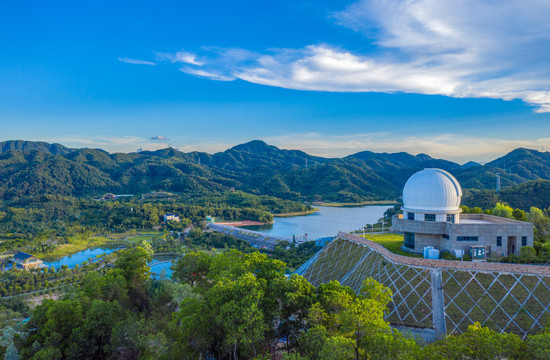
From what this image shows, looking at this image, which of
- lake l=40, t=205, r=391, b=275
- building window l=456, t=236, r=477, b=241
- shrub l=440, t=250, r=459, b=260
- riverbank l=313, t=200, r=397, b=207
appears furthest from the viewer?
riverbank l=313, t=200, r=397, b=207

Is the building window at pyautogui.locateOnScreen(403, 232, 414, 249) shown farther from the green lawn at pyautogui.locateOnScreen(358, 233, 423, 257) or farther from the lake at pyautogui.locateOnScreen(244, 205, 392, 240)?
the lake at pyautogui.locateOnScreen(244, 205, 392, 240)

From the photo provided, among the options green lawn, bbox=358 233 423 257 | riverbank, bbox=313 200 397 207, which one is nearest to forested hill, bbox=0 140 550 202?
riverbank, bbox=313 200 397 207

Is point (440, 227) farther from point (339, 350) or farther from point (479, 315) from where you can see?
point (339, 350)

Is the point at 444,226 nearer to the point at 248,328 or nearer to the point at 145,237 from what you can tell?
the point at 248,328

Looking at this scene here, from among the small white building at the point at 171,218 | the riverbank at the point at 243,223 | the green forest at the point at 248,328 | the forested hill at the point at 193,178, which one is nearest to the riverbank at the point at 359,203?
the forested hill at the point at 193,178

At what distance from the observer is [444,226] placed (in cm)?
2191

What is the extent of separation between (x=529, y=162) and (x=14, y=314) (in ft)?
503

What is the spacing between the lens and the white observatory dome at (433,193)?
22797 mm

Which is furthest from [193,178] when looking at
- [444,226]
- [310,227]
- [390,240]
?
[444,226]

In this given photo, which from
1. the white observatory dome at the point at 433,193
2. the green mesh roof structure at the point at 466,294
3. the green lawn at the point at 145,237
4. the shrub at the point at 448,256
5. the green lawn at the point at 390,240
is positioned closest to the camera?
the green mesh roof structure at the point at 466,294

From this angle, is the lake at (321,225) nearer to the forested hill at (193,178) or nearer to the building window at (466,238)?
the forested hill at (193,178)

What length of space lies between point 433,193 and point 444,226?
7.88ft

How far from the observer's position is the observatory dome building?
20.9 meters

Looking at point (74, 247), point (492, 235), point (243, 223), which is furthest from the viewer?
point (243, 223)
